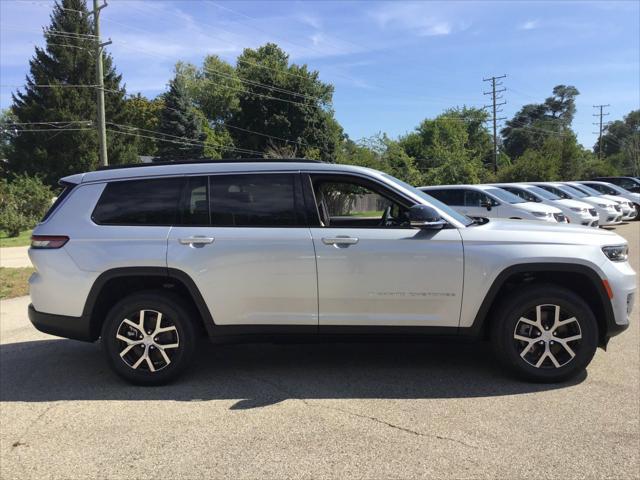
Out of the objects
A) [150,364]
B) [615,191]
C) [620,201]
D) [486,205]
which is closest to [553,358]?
[150,364]

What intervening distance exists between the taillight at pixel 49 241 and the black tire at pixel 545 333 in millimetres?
3726

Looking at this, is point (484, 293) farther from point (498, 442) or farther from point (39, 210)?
point (39, 210)

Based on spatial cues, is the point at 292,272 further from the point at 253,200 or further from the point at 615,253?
the point at 615,253

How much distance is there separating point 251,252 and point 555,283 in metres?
2.59

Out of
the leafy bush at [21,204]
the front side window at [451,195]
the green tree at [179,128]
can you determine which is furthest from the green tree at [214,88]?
the front side window at [451,195]

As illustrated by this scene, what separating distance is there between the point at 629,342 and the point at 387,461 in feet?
11.7

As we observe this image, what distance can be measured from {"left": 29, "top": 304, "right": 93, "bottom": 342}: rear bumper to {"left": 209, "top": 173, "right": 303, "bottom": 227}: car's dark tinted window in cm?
142

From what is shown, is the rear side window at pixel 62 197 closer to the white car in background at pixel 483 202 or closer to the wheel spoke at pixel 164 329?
the wheel spoke at pixel 164 329

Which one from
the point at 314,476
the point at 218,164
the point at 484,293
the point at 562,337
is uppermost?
the point at 218,164

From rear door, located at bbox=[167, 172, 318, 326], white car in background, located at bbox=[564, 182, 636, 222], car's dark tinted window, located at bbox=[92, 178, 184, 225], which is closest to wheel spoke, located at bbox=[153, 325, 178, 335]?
rear door, located at bbox=[167, 172, 318, 326]

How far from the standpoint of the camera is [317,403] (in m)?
3.92

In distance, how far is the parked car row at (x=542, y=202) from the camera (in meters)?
13.6

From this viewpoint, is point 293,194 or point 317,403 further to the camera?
point 293,194

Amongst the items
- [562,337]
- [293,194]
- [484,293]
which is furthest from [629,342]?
[293,194]
